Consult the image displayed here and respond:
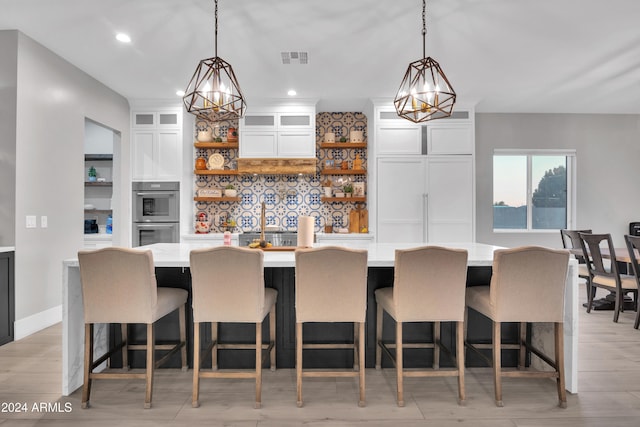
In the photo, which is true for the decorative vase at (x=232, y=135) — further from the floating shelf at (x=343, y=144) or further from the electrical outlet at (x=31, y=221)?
the electrical outlet at (x=31, y=221)

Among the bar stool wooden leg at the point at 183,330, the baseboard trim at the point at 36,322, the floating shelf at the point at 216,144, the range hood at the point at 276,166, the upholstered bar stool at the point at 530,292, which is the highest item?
the floating shelf at the point at 216,144

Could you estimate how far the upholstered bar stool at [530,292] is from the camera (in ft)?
7.18

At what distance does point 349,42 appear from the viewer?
356 centimetres

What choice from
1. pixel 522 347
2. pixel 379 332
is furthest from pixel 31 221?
pixel 522 347

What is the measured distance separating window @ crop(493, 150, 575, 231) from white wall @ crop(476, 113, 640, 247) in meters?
0.15

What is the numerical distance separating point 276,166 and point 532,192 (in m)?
4.09

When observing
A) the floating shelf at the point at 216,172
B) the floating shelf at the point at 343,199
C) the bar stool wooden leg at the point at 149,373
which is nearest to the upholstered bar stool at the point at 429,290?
the bar stool wooden leg at the point at 149,373

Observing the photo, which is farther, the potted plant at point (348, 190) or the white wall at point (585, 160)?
the white wall at point (585, 160)

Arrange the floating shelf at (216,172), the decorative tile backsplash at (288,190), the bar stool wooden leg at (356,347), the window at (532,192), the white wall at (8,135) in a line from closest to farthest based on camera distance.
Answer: the bar stool wooden leg at (356,347), the white wall at (8,135), the floating shelf at (216,172), the decorative tile backsplash at (288,190), the window at (532,192)

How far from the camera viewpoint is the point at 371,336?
2734mm

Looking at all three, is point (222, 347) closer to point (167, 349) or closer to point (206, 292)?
point (167, 349)

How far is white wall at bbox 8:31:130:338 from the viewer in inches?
135

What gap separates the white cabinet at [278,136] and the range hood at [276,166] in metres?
0.06

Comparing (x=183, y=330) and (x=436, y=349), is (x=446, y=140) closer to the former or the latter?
(x=436, y=349)
